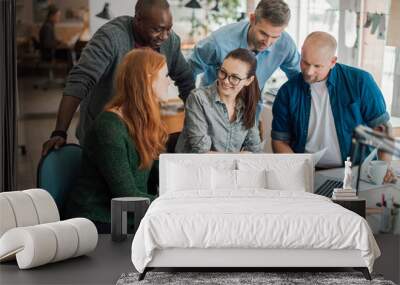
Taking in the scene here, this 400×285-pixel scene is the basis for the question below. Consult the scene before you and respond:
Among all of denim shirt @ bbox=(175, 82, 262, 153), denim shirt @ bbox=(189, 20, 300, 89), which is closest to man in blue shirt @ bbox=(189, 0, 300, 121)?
denim shirt @ bbox=(189, 20, 300, 89)

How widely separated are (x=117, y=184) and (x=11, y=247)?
1.77 metres

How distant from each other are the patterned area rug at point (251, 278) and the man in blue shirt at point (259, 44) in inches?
99.2

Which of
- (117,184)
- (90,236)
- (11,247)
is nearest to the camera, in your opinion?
(11,247)

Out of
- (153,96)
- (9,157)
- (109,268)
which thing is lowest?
(109,268)

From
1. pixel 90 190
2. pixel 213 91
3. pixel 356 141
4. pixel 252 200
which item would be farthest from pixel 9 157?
pixel 356 141

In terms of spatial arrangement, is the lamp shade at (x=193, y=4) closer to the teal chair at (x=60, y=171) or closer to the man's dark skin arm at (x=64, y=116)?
the man's dark skin arm at (x=64, y=116)

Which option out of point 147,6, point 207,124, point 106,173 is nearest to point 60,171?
point 106,173

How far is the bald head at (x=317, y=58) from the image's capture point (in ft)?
25.3

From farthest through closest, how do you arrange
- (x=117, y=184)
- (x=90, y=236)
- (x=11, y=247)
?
1. (x=117, y=184)
2. (x=90, y=236)
3. (x=11, y=247)

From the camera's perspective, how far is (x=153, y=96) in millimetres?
7613

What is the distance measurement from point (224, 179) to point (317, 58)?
170cm

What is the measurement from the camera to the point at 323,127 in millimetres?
7719

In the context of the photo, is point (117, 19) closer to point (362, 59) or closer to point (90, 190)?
point (90, 190)

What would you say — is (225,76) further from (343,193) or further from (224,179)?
(343,193)
